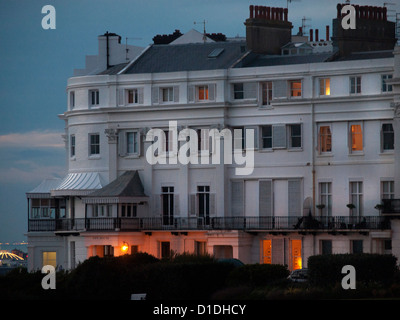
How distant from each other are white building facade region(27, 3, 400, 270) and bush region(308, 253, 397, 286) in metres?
16.0

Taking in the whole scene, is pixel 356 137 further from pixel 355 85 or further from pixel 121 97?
pixel 121 97

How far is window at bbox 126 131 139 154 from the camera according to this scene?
320ft

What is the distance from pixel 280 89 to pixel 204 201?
8979 millimetres

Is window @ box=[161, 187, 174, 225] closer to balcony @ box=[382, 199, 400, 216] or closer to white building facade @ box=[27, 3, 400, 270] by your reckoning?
white building facade @ box=[27, 3, 400, 270]

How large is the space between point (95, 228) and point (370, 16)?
75.5 feet

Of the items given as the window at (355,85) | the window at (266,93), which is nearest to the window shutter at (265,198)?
the window at (266,93)

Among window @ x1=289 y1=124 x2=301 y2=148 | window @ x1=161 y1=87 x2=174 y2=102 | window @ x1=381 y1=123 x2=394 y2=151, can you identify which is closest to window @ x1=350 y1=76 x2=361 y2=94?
window @ x1=381 y1=123 x2=394 y2=151

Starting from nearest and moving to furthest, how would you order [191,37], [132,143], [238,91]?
1. [238,91]
2. [132,143]
3. [191,37]

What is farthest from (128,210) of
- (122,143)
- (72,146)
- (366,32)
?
(366,32)

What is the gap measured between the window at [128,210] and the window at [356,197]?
14922 millimetres

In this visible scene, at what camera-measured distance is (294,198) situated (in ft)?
304

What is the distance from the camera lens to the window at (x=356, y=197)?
9050 centimetres

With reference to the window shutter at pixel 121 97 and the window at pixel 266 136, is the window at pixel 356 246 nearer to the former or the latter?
the window at pixel 266 136
